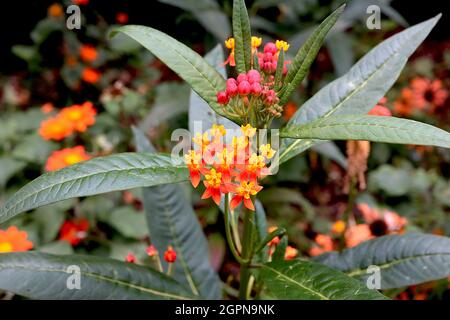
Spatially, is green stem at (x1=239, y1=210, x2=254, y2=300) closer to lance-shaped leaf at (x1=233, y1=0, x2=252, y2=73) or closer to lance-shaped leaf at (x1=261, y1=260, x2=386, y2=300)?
lance-shaped leaf at (x1=261, y1=260, x2=386, y2=300)

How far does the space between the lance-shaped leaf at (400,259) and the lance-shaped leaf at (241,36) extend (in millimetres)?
581

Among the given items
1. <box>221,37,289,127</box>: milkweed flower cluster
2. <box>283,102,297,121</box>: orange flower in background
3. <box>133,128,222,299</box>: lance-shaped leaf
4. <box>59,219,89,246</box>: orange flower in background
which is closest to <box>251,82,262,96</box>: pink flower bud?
<box>221,37,289,127</box>: milkweed flower cluster

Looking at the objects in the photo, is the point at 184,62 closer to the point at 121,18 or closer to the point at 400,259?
the point at 400,259

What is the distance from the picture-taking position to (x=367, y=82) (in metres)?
1.09

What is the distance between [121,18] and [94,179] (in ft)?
5.94

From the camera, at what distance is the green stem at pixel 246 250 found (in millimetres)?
1006

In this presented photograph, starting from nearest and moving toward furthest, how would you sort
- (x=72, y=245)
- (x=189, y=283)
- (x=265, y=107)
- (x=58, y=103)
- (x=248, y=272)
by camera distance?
(x=265, y=107)
(x=248, y=272)
(x=189, y=283)
(x=72, y=245)
(x=58, y=103)

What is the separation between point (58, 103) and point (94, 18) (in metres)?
0.49

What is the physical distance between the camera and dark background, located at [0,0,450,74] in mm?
2502

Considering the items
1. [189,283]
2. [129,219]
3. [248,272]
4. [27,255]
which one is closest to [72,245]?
[129,219]

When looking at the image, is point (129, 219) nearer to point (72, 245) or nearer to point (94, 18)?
point (72, 245)

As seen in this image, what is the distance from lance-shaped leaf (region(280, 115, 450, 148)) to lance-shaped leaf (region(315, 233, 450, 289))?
1.49 ft

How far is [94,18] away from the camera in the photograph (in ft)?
8.41
